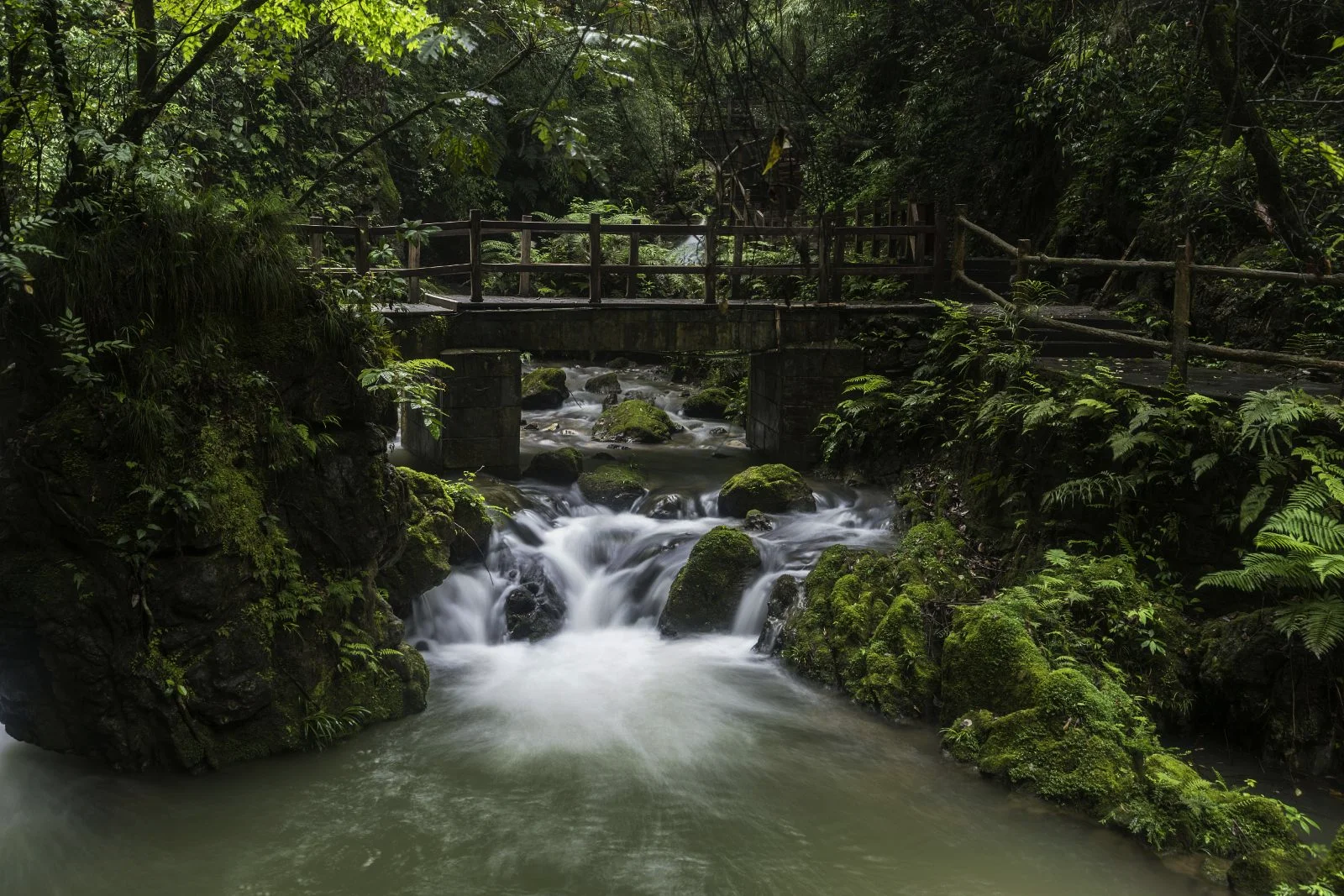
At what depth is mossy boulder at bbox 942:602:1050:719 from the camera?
23.2ft

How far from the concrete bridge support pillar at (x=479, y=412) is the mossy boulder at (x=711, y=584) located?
3.91 metres

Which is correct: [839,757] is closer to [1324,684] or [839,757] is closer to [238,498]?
[1324,684]

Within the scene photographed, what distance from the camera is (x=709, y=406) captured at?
18.5m

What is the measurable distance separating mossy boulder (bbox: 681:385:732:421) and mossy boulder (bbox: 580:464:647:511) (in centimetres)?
547

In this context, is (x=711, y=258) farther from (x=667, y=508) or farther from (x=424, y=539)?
(x=424, y=539)

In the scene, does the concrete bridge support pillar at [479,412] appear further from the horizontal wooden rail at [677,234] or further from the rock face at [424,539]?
the rock face at [424,539]

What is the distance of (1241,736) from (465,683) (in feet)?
19.8

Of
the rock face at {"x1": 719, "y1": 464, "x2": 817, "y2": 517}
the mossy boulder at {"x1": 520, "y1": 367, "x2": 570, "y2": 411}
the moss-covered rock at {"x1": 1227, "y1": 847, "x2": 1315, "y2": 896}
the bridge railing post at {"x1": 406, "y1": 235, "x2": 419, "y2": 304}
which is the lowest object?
the moss-covered rock at {"x1": 1227, "y1": 847, "x2": 1315, "y2": 896}

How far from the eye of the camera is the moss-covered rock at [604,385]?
19781 mm

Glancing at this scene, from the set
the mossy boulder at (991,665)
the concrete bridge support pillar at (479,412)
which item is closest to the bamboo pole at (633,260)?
the concrete bridge support pillar at (479,412)

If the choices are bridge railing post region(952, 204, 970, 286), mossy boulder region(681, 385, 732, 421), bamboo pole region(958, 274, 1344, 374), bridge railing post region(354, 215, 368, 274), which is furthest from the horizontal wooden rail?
mossy boulder region(681, 385, 732, 421)

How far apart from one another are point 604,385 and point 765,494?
27.9 ft

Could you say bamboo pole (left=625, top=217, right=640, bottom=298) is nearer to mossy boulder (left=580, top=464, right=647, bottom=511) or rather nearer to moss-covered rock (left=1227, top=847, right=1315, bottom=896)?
mossy boulder (left=580, top=464, right=647, bottom=511)

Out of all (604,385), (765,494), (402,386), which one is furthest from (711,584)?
(604,385)
